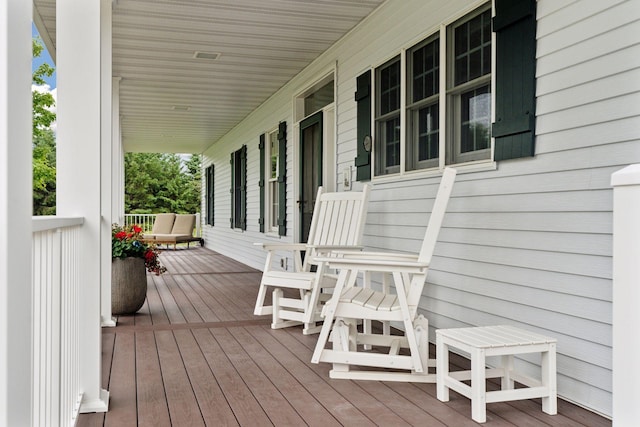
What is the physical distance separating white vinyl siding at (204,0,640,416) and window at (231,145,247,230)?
6277 millimetres

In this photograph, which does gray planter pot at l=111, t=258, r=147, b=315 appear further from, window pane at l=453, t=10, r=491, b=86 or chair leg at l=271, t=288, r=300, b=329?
window pane at l=453, t=10, r=491, b=86

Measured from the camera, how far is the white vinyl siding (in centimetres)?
248

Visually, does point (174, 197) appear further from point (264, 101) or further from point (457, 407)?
point (457, 407)

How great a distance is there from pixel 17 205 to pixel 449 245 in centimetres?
314

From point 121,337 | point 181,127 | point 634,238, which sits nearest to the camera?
point 634,238

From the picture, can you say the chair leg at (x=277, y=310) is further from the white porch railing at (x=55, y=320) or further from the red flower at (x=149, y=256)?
the white porch railing at (x=55, y=320)

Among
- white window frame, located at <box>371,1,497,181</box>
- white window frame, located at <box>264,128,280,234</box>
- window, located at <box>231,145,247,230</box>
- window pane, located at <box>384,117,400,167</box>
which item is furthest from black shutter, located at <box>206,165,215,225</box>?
white window frame, located at <box>371,1,497,181</box>

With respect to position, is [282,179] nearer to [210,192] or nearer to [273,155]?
[273,155]

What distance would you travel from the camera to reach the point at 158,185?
27.4 m

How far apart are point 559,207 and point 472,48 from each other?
1265mm

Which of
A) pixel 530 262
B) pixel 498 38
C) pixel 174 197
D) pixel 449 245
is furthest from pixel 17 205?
pixel 174 197

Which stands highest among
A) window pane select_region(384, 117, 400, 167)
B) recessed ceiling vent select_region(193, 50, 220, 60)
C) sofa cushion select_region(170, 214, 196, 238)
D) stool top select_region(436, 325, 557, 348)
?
recessed ceiling vent select_region(193, 50, 220, 60)

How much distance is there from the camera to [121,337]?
13.2 ft

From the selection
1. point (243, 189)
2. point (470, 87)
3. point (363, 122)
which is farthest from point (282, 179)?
point (470, 87)
